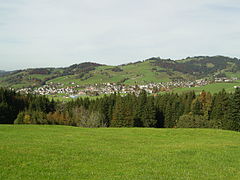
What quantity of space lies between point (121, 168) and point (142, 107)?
65646 mm

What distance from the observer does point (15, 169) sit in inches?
512

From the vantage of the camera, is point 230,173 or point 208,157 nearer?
point 230,173

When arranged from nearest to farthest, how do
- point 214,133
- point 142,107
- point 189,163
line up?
point 189,163 < point 214,133 < point 142,107

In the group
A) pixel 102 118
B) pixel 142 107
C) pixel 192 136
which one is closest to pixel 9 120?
pixel 102 118

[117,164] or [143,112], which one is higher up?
[117,164]

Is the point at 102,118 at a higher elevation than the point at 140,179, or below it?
below

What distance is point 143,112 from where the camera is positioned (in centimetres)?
7894

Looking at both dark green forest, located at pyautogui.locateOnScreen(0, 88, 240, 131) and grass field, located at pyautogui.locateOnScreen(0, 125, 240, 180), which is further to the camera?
dark green forest, located at pyautogui.locateOnScreen(0, 88, 240, 131)

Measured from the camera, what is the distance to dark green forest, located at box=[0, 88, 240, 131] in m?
67.6

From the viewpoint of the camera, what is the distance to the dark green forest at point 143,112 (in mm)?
67562

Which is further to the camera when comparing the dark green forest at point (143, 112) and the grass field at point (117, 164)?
the dark green forest at point (143, 112)

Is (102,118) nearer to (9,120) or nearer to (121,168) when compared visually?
(9,120)

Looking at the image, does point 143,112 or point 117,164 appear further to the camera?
point 143,112

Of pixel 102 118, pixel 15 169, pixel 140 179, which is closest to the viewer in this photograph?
pixel 140 179
